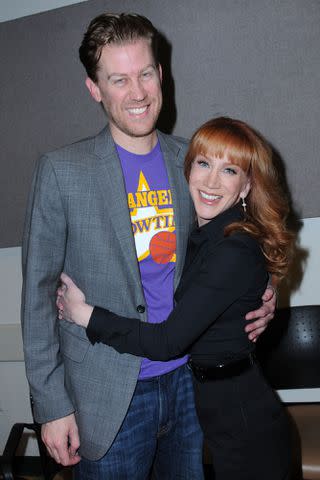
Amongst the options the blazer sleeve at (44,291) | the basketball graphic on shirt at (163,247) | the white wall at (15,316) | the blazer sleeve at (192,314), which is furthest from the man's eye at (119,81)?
the white wall at (15,316)

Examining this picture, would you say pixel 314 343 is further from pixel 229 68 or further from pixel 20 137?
pixel 20 137

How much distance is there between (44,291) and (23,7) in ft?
5.33

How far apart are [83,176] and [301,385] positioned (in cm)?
148

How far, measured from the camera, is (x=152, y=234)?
154cm

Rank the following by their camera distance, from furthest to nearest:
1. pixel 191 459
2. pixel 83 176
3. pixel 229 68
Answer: pixel 229 68 < pixel 191 459 < pixel 83 176

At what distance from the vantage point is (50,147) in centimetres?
240

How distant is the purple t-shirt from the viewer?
1524mm

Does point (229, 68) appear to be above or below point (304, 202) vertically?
above

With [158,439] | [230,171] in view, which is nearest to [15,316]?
A: [158,439]

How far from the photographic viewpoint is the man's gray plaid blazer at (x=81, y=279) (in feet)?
4.59

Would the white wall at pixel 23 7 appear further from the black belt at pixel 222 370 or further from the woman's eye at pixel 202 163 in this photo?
the black belt at pixel 222 370

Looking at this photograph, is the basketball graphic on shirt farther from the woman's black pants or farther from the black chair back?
the black chair back

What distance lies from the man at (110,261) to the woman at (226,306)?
0.24 ft

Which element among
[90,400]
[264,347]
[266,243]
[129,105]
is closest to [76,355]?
[90,400]
